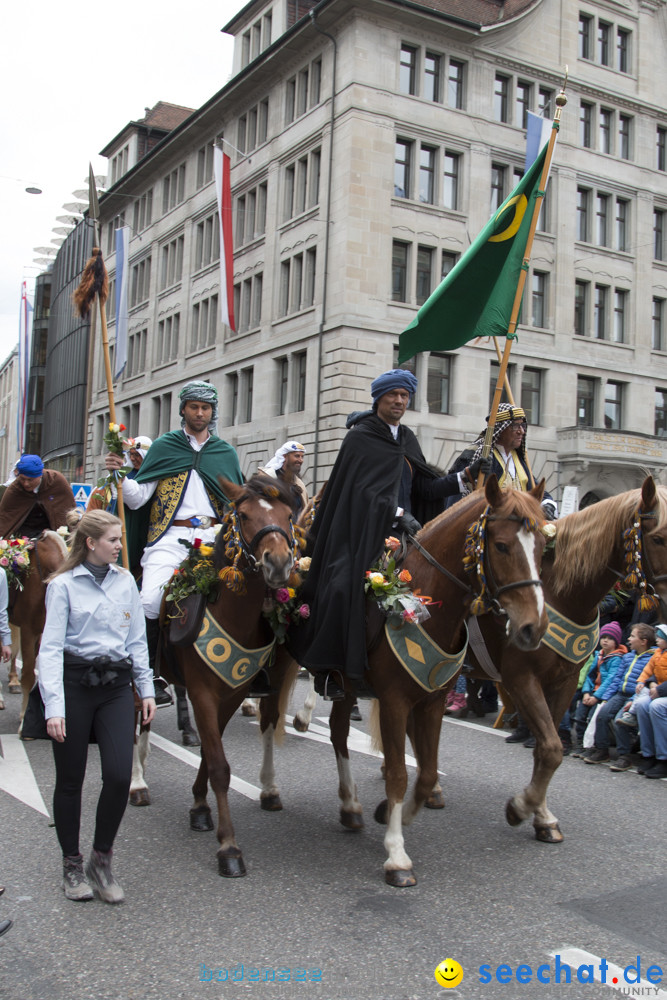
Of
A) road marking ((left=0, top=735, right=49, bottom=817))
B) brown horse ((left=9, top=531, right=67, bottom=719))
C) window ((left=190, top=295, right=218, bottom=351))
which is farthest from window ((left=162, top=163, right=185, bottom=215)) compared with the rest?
road marking ((left=0, top=735, right=49, bottom=817))

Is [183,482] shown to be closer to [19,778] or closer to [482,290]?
[19,778]

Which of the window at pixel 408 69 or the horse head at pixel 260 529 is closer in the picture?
the horse head at pixel 260 529

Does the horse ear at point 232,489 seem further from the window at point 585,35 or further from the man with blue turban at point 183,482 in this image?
Result: the window at point 585,35

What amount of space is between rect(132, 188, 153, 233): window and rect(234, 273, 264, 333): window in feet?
39.0

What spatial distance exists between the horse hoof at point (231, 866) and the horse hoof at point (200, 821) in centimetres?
82

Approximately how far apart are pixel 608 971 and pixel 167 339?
4054 cm

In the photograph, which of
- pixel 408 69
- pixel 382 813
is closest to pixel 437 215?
pixel 408 69

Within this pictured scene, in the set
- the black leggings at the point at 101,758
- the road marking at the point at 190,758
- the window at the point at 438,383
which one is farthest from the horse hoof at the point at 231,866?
the window at the point at 438,383

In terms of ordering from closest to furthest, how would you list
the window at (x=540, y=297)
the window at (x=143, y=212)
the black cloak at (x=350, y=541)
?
1. the black cloak at (x=350, y=541)
2. the window at (x=540, y=297)
3. the window at (x=143, y=212)

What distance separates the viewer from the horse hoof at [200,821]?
5.41 metres

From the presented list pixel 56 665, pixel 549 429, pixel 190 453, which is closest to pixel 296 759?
pixel 190 453

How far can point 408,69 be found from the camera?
97.6 ft

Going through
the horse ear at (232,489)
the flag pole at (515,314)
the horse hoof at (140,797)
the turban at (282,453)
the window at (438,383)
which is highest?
the window at (438,383)

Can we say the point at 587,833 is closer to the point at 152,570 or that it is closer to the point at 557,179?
the point at 152,570
